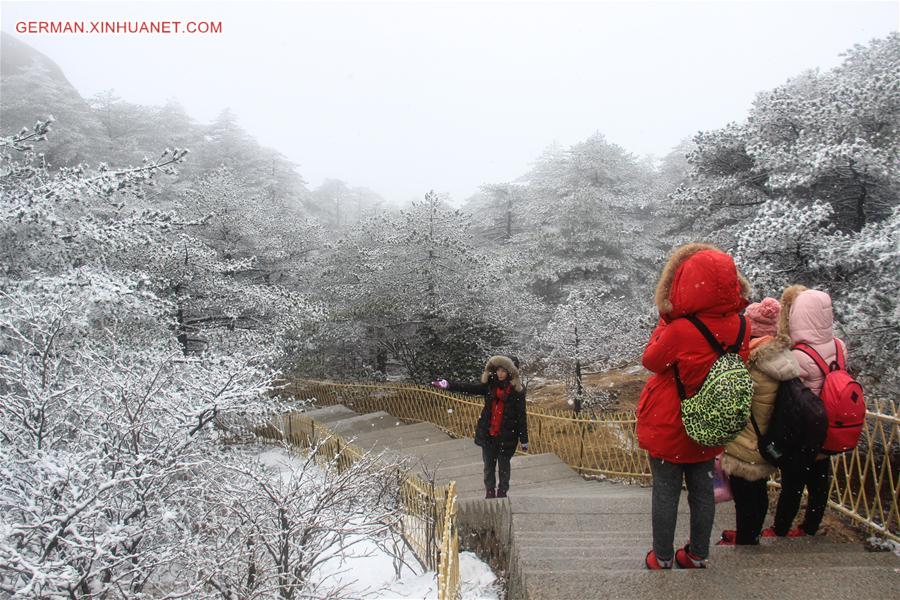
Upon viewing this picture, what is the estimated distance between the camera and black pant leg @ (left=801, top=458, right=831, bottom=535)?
10.2 feet

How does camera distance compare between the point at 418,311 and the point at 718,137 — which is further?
the point at 418,311

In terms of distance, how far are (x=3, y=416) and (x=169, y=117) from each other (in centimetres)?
2892

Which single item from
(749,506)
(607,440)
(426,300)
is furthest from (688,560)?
(426,300)

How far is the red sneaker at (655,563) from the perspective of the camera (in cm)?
271

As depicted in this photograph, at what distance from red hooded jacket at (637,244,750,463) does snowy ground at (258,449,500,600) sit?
5.79 feet

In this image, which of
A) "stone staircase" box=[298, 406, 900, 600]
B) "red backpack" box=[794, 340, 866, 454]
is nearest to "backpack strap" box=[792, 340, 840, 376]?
"red backpack" box=[794, 340, 866, 454]

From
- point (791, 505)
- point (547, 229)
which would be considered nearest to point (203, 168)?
point (547, 229)

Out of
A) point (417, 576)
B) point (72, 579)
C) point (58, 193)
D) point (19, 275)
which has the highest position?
point (58, 193)

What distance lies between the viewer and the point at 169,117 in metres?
28.6

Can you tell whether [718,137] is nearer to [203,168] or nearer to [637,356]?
[637,356]

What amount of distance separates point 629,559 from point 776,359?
4.55 feet

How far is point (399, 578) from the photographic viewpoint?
4.71 metres

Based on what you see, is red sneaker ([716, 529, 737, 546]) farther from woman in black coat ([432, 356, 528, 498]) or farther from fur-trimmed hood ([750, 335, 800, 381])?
woman in black coat ([432, 356, 528, 498])

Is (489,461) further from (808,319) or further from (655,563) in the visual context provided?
(808,319)
